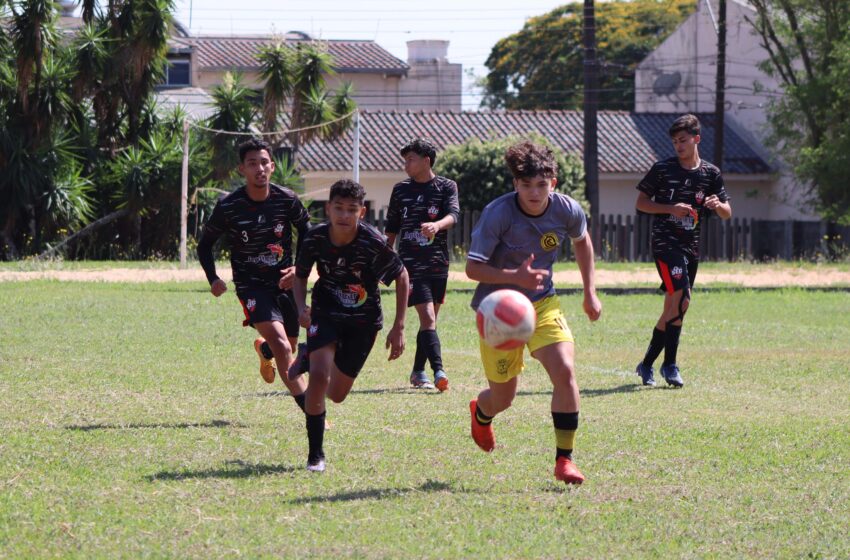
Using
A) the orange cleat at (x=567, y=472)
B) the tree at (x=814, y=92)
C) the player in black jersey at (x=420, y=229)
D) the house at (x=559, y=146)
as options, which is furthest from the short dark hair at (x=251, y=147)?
the house at (x=559, y=146)

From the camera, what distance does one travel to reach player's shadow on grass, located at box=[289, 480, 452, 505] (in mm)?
6680

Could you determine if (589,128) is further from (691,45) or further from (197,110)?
(691,45)

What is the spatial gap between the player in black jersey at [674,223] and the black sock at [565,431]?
14.3 feet

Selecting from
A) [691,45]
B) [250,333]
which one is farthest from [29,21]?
[691,45]

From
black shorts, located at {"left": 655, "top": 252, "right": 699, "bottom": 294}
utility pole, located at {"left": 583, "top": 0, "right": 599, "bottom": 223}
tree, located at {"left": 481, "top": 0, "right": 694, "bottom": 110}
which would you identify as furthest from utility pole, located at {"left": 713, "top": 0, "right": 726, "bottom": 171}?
black shorts, located at {"left": 655, "top": 252, "right": 699, "bottom": 294}

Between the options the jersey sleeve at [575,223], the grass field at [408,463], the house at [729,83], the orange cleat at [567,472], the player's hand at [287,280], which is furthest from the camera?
the house at [729,83]

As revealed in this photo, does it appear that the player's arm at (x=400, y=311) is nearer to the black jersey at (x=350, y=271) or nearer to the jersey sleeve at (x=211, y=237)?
the black jersey at (x=350, y=271)

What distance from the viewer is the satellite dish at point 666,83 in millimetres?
58094

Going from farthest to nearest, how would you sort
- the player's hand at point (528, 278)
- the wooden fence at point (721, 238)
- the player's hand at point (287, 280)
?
the wooden fence at point (721, 238) < the player's hand at point (287, 280) < the player's hand at point (528, 278)

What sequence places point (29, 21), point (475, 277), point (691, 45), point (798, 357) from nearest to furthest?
point (475, 277)
point (798, 357)
point (29, 21)
point (691, 45)

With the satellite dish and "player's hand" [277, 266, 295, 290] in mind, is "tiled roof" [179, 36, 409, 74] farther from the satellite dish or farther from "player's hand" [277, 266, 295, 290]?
"player's hand" [277, 266, 295, 290]

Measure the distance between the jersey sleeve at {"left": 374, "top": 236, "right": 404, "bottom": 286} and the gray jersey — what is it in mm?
534

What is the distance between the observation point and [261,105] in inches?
1465

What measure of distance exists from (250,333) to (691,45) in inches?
1736
